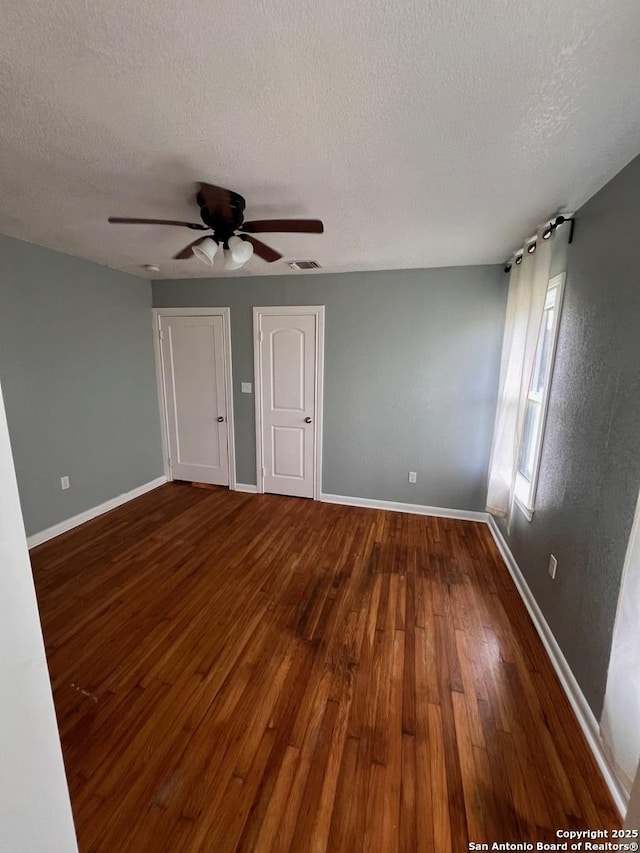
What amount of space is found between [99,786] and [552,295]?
346cm

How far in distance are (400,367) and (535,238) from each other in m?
1.42

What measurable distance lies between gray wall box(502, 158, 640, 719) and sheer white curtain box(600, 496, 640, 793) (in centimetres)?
17

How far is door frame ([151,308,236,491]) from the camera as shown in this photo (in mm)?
3686

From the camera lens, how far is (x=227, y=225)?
1792 millimetres

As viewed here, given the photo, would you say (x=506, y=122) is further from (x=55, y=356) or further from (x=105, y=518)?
(x=105, y=518)

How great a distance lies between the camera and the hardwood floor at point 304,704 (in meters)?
1.15

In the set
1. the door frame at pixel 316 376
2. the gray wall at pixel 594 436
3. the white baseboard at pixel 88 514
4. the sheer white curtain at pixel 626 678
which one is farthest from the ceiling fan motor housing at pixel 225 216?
the white baseboard at pixel 88 514

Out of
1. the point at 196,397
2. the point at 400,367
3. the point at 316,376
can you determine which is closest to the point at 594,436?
the point at 400,367

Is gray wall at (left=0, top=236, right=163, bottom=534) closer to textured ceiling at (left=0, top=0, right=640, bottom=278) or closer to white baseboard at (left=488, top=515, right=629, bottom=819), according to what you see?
textured ceiling at (left=0, top=0, right=640, bottom=278)

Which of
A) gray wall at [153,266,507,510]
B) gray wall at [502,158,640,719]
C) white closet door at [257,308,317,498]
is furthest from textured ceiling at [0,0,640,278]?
white closet door at [257,308,317,498]

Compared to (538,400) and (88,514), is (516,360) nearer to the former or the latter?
(538,400)

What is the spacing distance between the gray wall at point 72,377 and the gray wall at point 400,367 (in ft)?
2.56

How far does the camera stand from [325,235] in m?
2.33

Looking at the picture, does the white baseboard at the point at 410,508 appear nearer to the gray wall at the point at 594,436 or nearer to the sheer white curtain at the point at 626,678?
the gray wall at the point at 594,436
